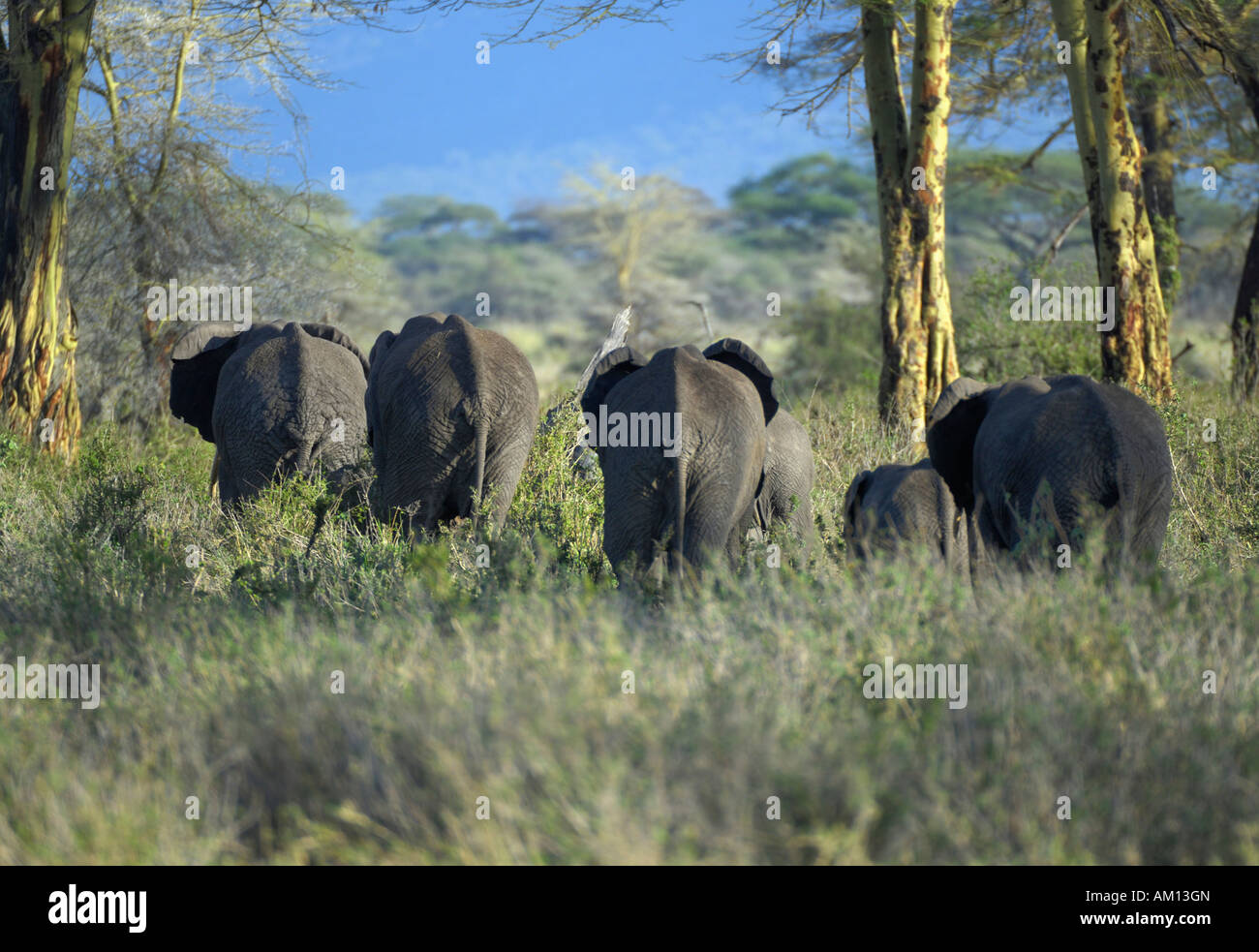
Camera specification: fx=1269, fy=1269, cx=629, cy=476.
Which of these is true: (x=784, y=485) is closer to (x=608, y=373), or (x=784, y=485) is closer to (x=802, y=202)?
(x=608, y=373)

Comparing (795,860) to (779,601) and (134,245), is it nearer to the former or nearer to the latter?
(779,601)

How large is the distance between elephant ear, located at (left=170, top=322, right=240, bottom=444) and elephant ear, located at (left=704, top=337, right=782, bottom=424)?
434cm

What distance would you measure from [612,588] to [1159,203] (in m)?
15.9

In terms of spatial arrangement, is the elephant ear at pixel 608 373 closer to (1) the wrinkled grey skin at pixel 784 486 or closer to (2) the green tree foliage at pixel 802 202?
(1) the wrinkled grey skin at pixel 784 486

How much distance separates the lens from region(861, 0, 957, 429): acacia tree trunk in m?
13.1

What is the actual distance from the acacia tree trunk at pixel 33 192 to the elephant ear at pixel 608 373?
7678mm

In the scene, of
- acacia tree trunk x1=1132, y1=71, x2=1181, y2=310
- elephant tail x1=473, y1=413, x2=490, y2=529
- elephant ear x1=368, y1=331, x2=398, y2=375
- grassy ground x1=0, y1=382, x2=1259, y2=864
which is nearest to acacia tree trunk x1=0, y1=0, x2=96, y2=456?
elephant ear x1=368, y1=331, x2=398, y2=375

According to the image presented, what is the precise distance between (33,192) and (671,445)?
29.2ft

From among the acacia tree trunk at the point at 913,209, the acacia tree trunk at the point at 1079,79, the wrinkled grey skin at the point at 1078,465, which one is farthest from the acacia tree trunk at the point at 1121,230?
the wrinkled grey skin at the point at 1078,465

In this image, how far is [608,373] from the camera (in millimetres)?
6387

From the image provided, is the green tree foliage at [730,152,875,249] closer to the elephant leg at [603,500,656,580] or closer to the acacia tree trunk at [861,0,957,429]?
the acacia tree trunk at [861,0,957,429]

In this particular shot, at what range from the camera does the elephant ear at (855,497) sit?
747cm

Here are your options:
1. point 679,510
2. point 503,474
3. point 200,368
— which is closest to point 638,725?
point 679,510
